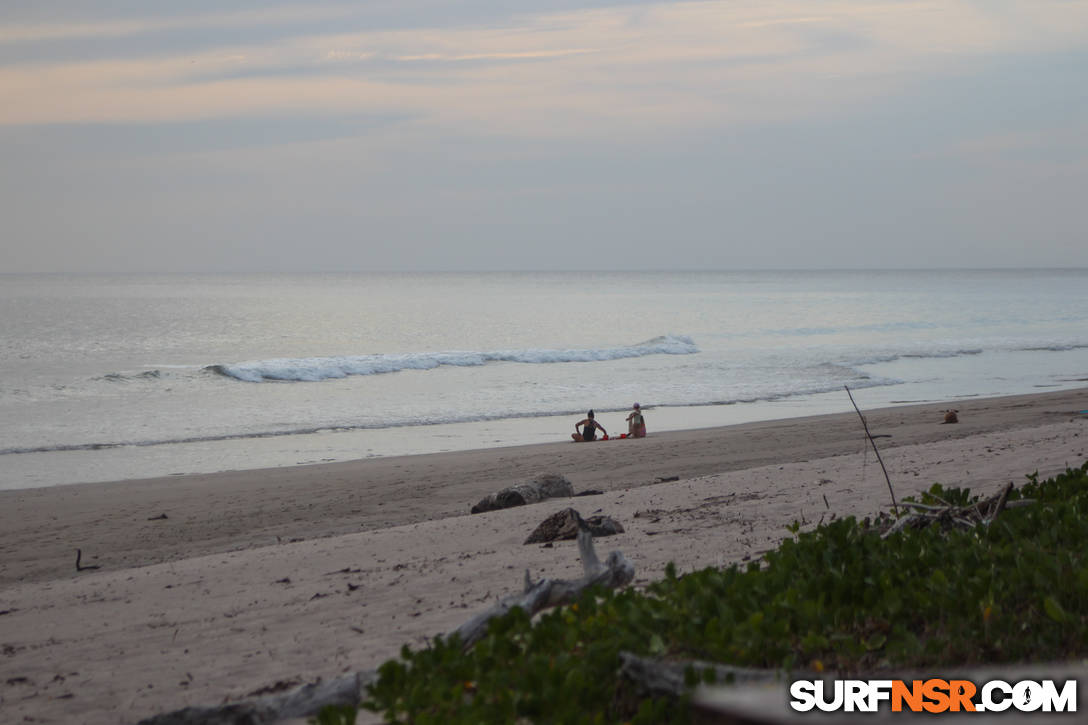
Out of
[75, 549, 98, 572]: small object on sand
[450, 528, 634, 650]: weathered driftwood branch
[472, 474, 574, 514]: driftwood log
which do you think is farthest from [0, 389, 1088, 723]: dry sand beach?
[450, 528, 634, 650]: weathered driftwood branch

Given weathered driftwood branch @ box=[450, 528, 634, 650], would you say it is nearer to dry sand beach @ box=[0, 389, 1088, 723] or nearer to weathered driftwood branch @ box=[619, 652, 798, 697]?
weathered driftwood branch @ box=[619, 652, 798, 697]

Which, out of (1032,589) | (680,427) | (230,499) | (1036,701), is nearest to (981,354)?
(680,427)

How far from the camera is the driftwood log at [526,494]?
9992mm

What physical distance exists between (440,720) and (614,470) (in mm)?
10594

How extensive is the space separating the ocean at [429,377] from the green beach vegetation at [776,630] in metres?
13.3

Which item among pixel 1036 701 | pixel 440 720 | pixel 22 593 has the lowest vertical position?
pixel 22 593

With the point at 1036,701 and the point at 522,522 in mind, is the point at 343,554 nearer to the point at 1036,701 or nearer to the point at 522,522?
the point at 522,522

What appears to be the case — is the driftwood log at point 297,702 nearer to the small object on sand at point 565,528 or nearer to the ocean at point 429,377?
the small object on sand at point 565,528

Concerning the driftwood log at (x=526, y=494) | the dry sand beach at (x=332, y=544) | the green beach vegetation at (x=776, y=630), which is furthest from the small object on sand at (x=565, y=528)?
the green beach vegetation at (x=776, y=630)

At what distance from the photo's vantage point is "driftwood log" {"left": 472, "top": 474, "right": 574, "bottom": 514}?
32.8ft

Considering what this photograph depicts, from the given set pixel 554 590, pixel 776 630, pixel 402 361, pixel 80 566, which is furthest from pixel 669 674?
pixel 402 361

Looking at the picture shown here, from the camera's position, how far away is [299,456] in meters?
16.9

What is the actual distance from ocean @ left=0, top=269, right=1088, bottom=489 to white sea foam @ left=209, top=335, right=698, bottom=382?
0.44 ft

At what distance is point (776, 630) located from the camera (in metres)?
3.37
